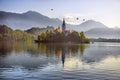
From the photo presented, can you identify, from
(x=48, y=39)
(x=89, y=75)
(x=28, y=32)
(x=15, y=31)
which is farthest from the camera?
(x=28, y=32)

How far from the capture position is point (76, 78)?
51.1 ft

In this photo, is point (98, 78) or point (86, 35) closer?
point (98, 78)

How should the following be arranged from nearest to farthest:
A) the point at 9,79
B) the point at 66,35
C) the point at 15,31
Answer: the point at 9,79
the point at 66,35
the point at 15,31

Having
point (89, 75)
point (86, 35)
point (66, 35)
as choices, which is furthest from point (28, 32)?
point (89, 75)

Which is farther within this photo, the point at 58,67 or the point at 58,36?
the point at 58,36

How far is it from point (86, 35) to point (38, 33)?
39778 mm

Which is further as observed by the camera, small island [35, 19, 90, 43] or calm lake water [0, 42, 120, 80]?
small island [35, 19, 90, 43]

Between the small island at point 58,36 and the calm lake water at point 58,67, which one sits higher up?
the small island at point 58,36

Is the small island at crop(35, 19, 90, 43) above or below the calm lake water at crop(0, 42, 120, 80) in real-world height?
above

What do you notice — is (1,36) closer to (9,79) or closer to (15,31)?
(15,31)

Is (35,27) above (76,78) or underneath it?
above

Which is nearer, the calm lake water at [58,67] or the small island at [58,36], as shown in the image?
the calm lake water at [58,67]

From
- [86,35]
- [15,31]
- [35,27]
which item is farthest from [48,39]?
[86,35]

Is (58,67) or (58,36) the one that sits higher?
(58,36)
